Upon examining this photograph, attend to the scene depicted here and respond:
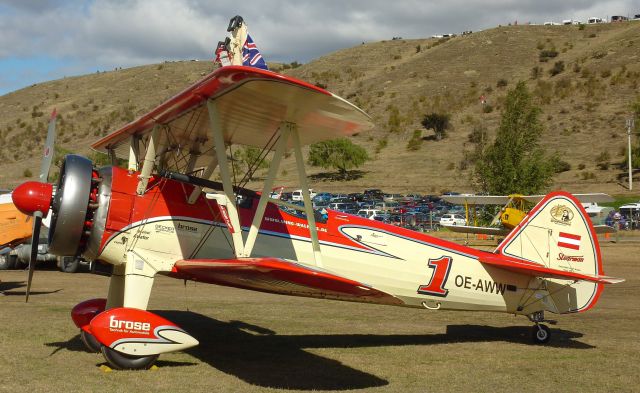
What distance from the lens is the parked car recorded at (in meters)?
35.8

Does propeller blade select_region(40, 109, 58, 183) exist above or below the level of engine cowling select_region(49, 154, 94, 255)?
above

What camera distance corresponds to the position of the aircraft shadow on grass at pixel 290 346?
736cm

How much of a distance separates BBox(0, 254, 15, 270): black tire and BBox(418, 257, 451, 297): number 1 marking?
15.7 meters

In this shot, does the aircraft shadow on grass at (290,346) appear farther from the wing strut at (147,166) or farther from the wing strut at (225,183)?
the wing strut at (147,166)

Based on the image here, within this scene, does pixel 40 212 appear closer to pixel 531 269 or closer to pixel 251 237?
pixel 251 237

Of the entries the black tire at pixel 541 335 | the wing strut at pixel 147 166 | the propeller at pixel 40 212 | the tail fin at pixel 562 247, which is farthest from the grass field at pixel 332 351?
the wing strut at pixel 147 166

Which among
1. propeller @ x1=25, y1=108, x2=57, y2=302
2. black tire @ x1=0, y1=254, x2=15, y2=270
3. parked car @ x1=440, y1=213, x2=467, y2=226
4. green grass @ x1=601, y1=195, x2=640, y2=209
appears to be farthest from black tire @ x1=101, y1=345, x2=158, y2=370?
green grass @ x1=601, y1=195, x2=640, y2=209

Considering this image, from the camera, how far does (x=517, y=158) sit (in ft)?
120

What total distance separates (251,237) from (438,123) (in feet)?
170

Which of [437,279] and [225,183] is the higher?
[225,183]

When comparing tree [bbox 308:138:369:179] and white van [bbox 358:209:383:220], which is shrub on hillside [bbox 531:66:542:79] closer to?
tree [bbox 308:138:369:179]

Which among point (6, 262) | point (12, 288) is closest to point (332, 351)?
point (12, 288)

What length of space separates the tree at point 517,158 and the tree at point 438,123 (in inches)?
777

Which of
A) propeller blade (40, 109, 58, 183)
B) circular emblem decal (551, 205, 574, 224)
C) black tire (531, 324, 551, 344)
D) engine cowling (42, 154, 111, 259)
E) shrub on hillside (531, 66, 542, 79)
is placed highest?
shrub on hillside (531, 66, 542, 79)
